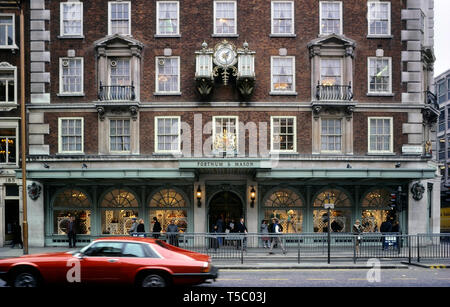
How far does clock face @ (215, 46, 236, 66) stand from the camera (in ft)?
83.2

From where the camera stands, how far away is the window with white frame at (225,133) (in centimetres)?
2556

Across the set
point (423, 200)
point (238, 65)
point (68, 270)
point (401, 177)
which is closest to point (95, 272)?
point (68, 270)

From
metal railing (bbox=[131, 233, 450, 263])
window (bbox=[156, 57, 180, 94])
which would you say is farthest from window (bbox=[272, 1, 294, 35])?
metal railing (bbox=[131, 233, 450, 263])

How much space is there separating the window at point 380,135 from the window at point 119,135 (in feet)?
46.0

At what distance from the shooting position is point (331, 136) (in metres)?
26.0

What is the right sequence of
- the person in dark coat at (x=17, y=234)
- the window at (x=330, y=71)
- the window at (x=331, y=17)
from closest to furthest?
the person in dark coat at (x=17, y=234) → the window at (x=330, y=71) → the window at (x=331, y=17)

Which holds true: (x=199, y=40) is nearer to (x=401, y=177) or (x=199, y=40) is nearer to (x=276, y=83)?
(x=276, y=83)

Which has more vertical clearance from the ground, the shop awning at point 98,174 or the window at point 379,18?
the window at point 379,18

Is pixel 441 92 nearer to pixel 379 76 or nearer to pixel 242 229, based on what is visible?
pixel 379 76

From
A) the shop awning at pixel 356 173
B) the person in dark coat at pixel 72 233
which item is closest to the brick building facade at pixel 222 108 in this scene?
the person in dark coat at pixel 72 233

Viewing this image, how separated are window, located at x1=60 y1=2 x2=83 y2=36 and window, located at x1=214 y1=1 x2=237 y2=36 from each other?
7976mm

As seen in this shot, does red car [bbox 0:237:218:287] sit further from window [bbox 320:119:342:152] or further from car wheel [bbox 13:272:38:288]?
window [bbox 320:119:342:152]

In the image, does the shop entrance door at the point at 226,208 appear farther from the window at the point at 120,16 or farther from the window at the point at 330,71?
the window at the point at 120,16

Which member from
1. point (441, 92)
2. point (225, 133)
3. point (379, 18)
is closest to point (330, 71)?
point (379, 18)
